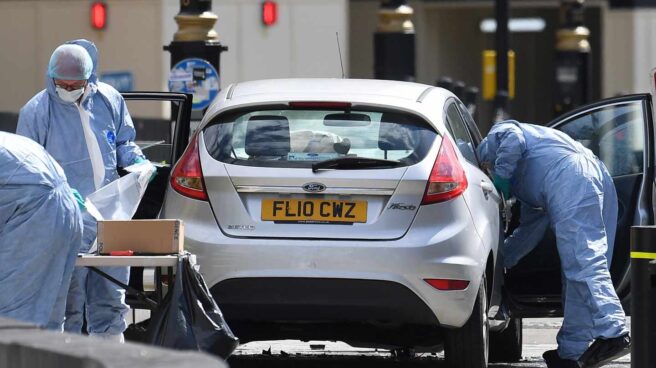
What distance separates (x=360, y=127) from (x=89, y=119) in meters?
1.25

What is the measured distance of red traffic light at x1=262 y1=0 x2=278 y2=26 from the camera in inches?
1136

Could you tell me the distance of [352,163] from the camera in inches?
306

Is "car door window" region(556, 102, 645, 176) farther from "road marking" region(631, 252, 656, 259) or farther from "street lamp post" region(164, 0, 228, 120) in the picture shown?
"street lamp post" region(164, 0, 228, 120)

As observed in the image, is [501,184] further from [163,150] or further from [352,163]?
[163,150]

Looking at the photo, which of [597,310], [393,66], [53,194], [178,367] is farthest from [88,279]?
[393,66]

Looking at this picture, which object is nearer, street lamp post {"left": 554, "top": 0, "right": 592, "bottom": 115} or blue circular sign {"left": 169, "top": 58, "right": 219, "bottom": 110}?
blue circular sign {"left": 169, "top": 58, "right": 219, "bottom": 110}

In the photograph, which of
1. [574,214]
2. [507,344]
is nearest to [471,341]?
[574,214]

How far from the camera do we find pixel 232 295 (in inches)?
304

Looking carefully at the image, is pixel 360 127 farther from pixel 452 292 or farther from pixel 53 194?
pixel 53 194

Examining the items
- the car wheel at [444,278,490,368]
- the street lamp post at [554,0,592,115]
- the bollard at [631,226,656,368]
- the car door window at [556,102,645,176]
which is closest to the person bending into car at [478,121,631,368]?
the car door window at [556,102,645,176]

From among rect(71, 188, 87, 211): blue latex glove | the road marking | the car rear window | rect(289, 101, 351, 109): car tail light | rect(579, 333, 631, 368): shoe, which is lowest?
rect(579, 333, 631, 368): shoe

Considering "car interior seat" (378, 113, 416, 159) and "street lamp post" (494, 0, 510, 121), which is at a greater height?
"car interior seat" (378, 113, 416, 159)

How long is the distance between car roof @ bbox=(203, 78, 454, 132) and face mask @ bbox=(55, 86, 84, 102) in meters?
0.59

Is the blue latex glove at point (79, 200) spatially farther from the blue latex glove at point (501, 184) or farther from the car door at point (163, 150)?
the blue latex glove at point (501, 184)
